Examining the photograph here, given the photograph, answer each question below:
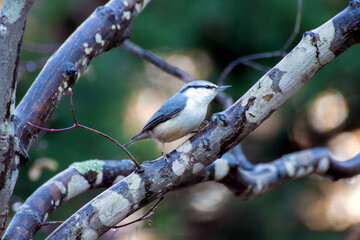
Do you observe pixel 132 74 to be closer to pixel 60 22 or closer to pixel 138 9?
pixel 60 22

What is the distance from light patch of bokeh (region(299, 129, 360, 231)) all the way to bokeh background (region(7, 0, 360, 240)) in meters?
0.01

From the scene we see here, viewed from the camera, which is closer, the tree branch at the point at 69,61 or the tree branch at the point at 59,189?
the tree branch at the point at 59,189

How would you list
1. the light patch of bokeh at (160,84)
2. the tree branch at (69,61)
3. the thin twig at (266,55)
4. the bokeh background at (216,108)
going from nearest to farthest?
the tree branch at (69,61)
the thin twig at (266,55)
the bokeh background at (216,108)
the light patch of bokeh at (160,84)

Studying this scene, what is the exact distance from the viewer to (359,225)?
500 centimetres

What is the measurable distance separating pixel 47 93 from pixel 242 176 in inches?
57.6

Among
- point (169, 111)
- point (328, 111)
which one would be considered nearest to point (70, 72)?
point (169, 111)

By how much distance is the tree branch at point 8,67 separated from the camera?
152 cm

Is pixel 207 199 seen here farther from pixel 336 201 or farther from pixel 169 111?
pixel 169 111

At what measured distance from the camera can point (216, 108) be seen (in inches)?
200

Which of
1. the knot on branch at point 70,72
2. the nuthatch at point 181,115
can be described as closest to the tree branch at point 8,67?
the knot on branch at point 70,72

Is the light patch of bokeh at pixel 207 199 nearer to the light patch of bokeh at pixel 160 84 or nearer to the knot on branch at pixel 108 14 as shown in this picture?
the light patch of bokeh at pixel 160 84

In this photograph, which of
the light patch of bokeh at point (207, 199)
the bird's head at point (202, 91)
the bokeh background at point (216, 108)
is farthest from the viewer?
the light patch of bokeh at point (207, 199)

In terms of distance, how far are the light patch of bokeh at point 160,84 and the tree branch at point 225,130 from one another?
3072mm

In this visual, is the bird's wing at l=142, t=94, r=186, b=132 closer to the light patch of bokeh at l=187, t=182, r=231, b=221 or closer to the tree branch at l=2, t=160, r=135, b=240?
the tree branch at l=2, t=160, r=135, b=240
